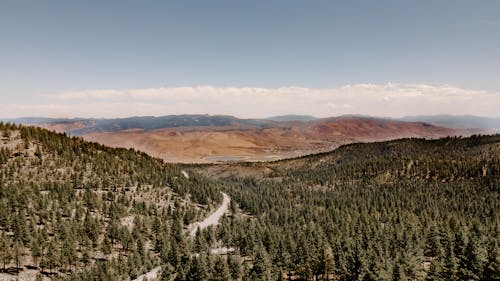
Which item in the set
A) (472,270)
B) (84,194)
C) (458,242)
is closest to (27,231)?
(84,194)

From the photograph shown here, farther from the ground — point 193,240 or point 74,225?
point 74,225

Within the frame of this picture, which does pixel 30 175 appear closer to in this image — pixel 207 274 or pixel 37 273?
pixel 37 273

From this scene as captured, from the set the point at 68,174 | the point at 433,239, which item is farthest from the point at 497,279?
the point at 68,174

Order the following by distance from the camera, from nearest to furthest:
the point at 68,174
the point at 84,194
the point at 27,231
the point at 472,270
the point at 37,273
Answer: the point at 472,270
the point at 37,273
the point at 27,231
the point at 84,194
the point at 68,174

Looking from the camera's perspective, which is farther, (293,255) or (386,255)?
(293,255)

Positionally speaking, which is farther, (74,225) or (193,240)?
(193,240)

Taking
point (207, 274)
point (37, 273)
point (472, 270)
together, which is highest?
point (472, 270)

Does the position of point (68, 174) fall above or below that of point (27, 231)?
above

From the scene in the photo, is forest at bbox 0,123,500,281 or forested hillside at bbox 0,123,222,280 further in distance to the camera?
forested hillside at bbox 0,123,222,280

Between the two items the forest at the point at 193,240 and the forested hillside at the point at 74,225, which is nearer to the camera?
the forest at the point at 193,240

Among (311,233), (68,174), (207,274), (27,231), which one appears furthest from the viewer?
(68,174)
